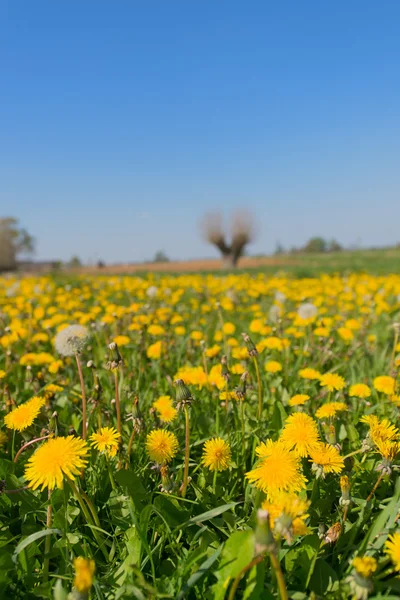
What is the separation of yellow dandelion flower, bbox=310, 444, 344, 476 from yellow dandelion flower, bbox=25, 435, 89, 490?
1.93 feet

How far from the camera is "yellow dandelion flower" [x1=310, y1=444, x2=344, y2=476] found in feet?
3.57

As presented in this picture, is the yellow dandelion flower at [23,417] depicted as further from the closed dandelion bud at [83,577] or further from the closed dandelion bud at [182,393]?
the closed dandelion bud at [83,577]

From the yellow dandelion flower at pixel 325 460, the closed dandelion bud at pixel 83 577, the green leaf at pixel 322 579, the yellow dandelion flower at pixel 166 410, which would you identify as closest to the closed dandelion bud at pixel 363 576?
the green leaf at pixel 322 579

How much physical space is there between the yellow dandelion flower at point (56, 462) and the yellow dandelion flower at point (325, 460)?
23.1 inches

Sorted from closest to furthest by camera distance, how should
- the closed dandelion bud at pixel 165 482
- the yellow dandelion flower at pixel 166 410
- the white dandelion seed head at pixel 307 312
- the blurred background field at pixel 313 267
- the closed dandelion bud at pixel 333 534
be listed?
the closed dandelion bud at pixel 333 534 → the closed dandelion bud at pixel 165 482 → the yellow dandelion flower at pixel 166 410 → the white dandelion seed head at pixel 307 312 → the blurred background field at pixel 313 267

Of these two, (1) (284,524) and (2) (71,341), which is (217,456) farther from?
Answer: (2) (71,341)

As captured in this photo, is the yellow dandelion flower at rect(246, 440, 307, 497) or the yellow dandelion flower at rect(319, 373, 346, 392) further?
Answer: the yellow dandelion flower at rect(319, 373, 346, 392)

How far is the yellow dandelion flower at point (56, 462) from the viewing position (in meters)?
0.93

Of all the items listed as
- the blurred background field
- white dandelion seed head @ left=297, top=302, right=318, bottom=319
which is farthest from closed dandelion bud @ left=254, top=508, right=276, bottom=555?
the blurred background field

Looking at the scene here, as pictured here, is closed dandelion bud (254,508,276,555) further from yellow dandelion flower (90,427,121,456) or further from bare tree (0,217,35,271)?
bare tree (0,217,35,271)

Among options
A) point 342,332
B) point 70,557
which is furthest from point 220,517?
point 342,332

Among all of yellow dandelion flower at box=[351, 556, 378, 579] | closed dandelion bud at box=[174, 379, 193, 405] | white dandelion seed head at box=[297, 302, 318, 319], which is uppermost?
white dandelion seed head at box=[297, 302, 318, 319]

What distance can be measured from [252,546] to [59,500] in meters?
0.60

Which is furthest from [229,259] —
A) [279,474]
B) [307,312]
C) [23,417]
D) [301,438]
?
[279,474]
